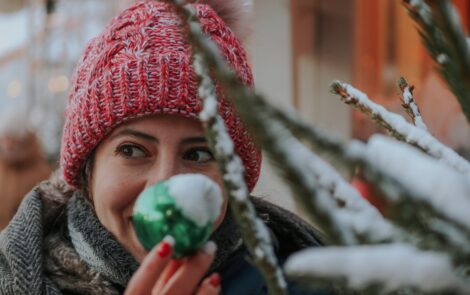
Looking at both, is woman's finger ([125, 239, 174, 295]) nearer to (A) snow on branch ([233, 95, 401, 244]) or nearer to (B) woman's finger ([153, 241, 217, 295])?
(B) woman's finger ([153, 241, 217, 295])

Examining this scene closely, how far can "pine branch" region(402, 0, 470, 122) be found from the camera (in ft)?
1.58

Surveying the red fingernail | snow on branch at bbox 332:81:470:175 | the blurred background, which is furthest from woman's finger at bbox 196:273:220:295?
the blurred background

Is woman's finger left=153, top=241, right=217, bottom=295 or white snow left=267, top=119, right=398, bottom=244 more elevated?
white snow left=267, top=119, right=398, bottom=244

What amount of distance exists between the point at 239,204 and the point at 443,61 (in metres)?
0.18

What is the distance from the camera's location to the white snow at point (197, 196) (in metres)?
0.71

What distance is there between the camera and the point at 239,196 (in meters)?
0.54

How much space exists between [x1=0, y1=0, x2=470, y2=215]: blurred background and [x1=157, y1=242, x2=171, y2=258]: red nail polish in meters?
0.29

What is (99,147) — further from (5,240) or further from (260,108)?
(260,108)

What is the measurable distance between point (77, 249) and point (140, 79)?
0.35m

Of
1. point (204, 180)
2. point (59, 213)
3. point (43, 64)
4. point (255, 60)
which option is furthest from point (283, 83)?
point (43, 64)

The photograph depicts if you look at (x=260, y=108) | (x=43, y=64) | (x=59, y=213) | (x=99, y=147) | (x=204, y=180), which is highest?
(x=260, y=108)

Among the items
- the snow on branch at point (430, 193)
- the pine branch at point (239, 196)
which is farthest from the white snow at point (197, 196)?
the snow on branch at point (430, 193)

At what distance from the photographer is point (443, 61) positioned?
0.51m

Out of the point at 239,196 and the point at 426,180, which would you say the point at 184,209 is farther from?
the point at 426,180
